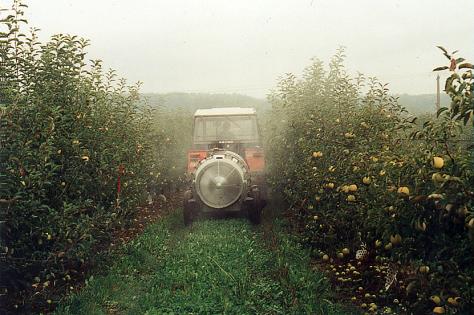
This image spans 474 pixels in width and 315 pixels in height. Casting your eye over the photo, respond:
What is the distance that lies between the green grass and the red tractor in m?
1.46

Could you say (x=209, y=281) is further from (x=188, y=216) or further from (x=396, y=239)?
(x=188, y=216)

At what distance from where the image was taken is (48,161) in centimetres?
558

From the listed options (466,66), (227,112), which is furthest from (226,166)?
(466,66)

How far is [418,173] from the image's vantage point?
132 inches

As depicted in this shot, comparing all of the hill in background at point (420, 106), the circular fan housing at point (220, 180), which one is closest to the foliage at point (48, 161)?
the circular fan housing at point (220, 180)

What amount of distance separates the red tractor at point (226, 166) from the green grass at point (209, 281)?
1460mm

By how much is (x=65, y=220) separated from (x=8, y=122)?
1.31 metres

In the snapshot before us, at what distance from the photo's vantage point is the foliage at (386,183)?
9.85 feet

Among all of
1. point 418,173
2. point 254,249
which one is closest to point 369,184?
point 418,173

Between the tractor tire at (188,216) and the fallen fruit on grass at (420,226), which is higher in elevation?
the fallen fruit on grass at (420,226)

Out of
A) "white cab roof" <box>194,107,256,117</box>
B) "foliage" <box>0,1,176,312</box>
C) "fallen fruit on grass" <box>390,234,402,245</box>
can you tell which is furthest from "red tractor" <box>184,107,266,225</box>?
"fallen fruit on grass" <box>390,234,402,245</box>

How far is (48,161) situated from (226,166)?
5261mm

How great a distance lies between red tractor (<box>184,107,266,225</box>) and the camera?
10.6 metres

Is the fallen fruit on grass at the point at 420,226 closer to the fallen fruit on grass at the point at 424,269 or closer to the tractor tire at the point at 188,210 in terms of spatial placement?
the fallen fruit on grass at the point at 424,269
